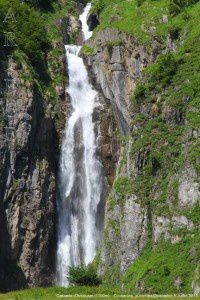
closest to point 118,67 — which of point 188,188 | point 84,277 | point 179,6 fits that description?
point 179,6

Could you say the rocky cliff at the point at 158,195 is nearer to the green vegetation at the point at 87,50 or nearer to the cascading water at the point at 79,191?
the cascading water at the point at 79,191

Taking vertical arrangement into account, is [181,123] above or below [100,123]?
below

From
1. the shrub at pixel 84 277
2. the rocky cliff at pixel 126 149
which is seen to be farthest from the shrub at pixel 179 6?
the shrub at pixel 84 277

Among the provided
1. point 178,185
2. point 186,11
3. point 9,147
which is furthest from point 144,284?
point 186,11

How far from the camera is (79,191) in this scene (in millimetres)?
57594

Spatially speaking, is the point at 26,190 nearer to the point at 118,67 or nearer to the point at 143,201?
the point at 143,201

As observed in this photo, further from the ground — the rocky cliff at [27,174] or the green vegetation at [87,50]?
the green vegetation at [87,50]

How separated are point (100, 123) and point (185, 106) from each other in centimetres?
1630

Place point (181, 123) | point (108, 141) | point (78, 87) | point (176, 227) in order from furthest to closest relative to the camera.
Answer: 1. point (78, 87)
2. point (108, 141)
3. point (181, 123)
4. point (176, 227)

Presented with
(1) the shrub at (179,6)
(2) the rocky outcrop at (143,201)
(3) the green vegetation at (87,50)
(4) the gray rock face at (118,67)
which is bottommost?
(2) the rocky outcrop at (143,201)

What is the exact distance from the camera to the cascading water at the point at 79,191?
179 ft

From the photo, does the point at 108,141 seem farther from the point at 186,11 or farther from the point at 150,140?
the point at 186,11

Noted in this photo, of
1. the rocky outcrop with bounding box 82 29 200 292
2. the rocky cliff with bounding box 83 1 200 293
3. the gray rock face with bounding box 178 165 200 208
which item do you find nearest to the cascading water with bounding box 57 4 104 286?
the rocky outcrop with bounding box 82 29 200 292

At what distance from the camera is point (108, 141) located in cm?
6016
